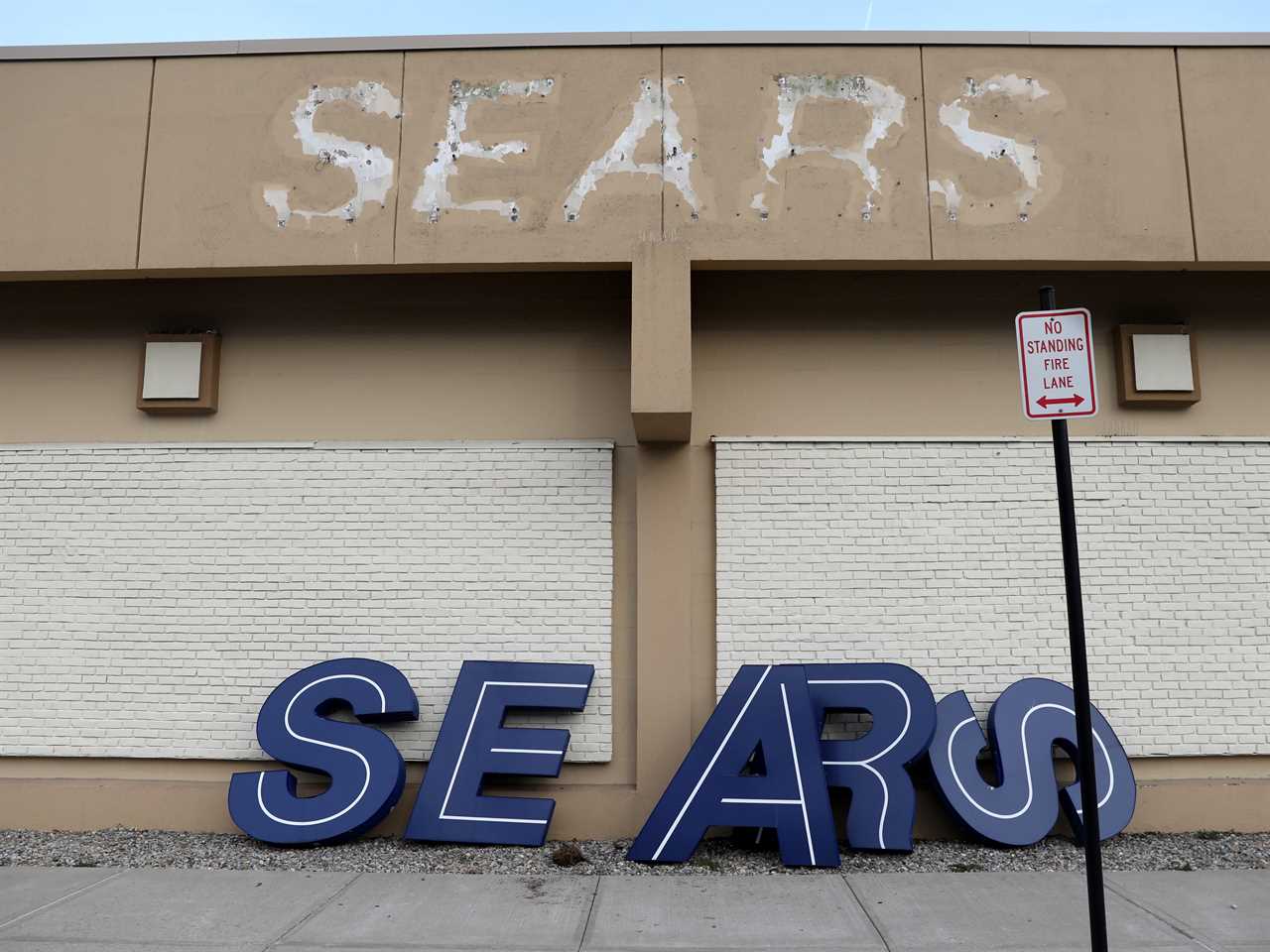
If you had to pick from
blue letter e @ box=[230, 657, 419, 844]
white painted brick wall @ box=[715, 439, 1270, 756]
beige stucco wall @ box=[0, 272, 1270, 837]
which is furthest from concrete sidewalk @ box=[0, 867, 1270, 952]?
beige stucco wall @ box=[0, 272, 1270, 837]

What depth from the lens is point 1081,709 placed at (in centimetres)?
397

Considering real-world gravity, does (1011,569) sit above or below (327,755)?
above

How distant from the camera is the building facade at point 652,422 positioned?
7262 mm

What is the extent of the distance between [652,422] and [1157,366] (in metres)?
4.21

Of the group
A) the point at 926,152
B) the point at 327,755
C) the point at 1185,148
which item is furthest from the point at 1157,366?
the point at 327,755

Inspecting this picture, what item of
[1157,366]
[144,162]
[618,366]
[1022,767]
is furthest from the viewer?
[618,366]

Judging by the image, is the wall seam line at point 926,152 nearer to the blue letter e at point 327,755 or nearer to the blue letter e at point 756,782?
the blue letter e at point 756,782

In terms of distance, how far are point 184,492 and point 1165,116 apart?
27.4 ft

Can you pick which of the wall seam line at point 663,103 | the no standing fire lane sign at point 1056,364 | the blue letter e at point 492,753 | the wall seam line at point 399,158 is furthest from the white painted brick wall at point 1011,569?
the no standing fire lane sign at point 1056,364

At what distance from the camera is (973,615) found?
735 centimetres

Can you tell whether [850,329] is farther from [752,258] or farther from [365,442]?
[365,442]

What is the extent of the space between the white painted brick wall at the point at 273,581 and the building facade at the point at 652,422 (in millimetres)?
32

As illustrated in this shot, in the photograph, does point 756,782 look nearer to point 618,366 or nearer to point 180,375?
point 618,366

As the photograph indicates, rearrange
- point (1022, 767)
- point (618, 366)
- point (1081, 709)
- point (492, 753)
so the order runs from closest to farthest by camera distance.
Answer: point (1081, 709), point (1022, 767), point (492, 753), point (618, 366)
